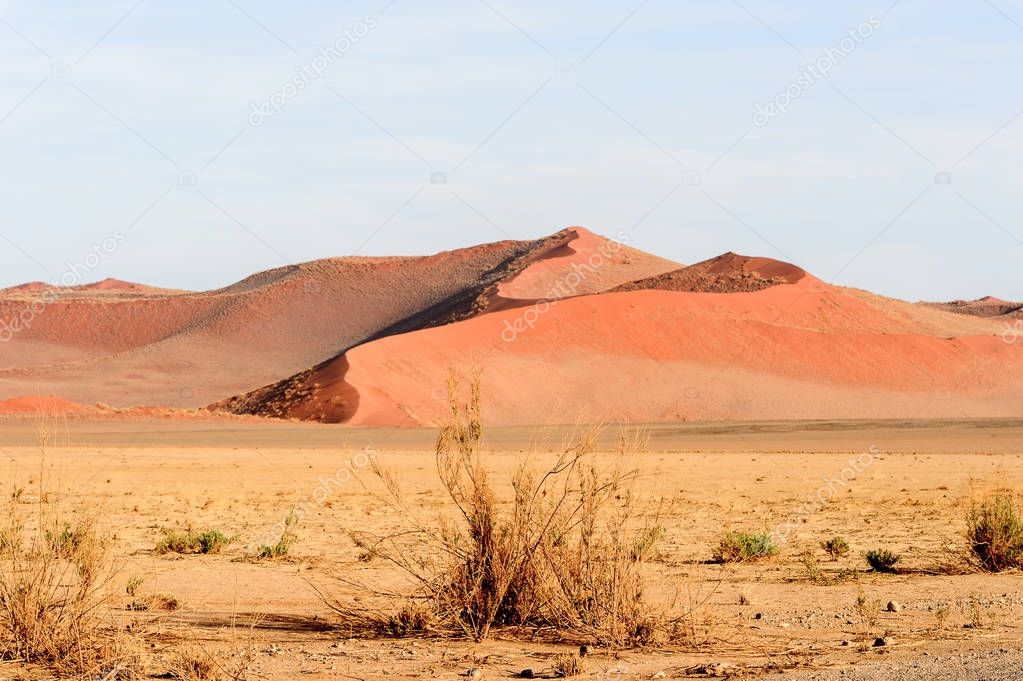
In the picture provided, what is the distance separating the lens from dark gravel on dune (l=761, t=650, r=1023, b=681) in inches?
281

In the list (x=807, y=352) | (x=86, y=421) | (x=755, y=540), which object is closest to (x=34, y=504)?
(x=755, y=540)

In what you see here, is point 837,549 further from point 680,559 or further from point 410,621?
point 410,621

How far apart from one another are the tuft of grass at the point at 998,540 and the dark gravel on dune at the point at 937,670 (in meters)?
4.11

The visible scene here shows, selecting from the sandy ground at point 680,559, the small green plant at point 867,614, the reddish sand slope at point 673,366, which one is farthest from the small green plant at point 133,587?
the reddish sand slope at point 673,366

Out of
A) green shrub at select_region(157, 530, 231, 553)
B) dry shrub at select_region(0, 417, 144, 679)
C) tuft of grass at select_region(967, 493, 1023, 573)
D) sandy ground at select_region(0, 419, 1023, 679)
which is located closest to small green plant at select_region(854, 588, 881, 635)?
sandy ground at select_region(0, 419, 1023, 679)

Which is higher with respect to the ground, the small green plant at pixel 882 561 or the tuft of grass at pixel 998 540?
the tuft of grass at pixel 998 540

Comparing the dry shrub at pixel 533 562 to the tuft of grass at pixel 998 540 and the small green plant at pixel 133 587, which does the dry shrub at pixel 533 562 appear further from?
the tuft of grass at pixel 998 540

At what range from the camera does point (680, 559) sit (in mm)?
13078

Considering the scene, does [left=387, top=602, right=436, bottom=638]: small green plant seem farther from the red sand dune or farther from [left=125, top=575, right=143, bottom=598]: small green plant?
the red sand dune

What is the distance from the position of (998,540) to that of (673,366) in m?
47.5

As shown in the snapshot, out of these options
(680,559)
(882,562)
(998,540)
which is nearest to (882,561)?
(882,562)

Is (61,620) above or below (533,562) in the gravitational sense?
below

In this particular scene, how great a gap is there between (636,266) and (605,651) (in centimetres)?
8870

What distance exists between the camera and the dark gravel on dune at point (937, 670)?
714 centimetres
